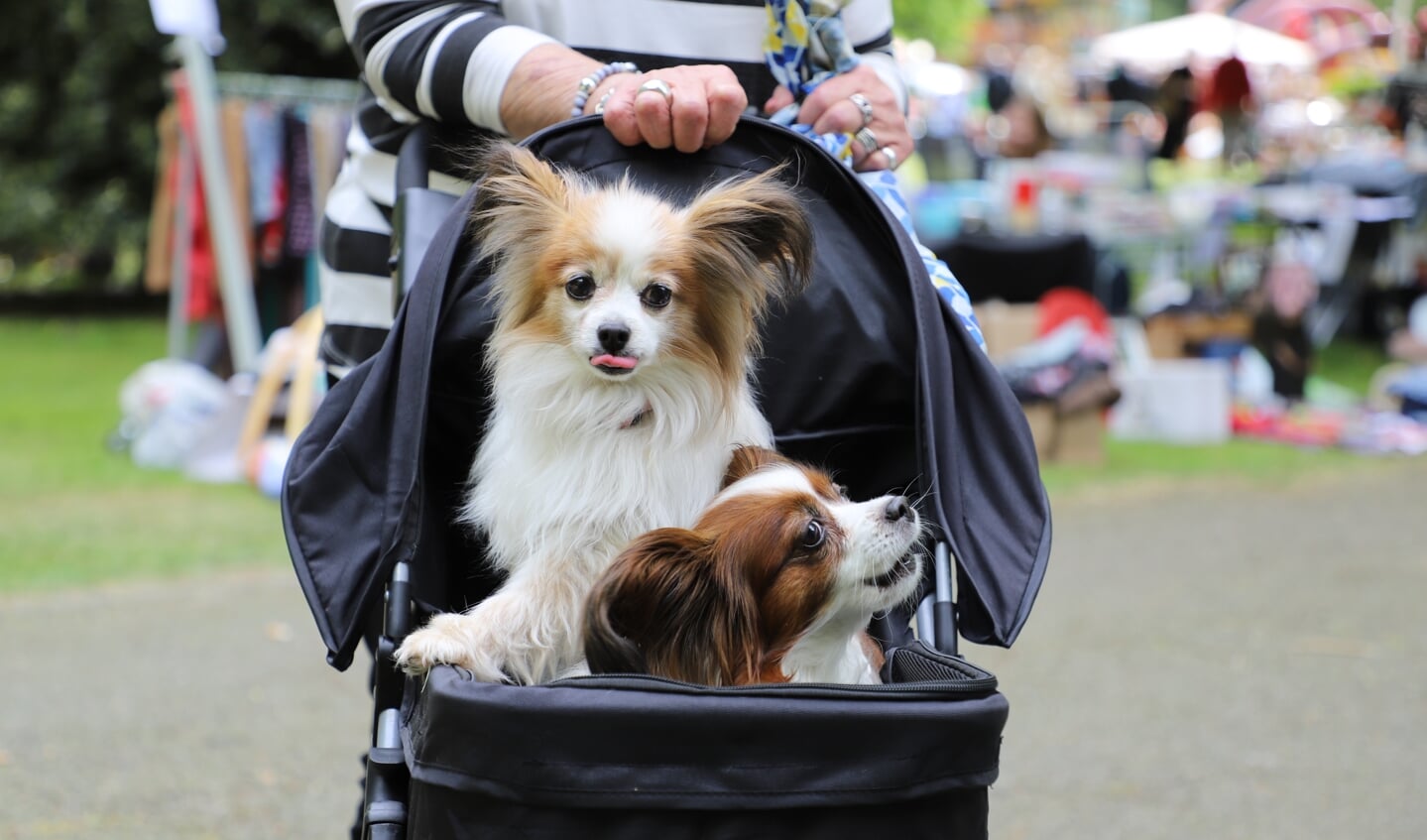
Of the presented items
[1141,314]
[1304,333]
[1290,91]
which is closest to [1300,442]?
[1304,333]

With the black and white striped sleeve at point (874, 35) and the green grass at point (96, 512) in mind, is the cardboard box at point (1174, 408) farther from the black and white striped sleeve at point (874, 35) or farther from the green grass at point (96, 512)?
the black and white striped sleeve at point (874, 35)

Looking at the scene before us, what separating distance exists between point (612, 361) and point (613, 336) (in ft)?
0.12

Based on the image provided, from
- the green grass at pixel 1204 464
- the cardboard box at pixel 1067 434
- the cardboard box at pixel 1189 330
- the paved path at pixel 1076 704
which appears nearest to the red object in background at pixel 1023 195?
the cardboard box at pixel 1189 330

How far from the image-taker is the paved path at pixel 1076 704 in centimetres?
381

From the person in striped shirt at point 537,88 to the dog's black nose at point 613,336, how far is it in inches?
12.5

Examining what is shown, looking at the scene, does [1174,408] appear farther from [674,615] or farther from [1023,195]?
[674,615]

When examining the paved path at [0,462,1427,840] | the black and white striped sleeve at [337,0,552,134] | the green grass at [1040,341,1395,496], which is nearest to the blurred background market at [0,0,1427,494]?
the green grass at [1040,341,1395,496]

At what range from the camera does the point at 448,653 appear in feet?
6.14

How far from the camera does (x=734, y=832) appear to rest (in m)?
1.61

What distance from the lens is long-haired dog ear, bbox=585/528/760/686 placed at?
1783 mm

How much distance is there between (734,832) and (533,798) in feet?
0.75

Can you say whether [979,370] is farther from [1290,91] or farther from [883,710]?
[1290,91]

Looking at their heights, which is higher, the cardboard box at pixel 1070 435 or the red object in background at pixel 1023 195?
the red object in background at pixel 1023 195

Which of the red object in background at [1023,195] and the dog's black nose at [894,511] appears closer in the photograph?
the dog's black nose at [894,511]
